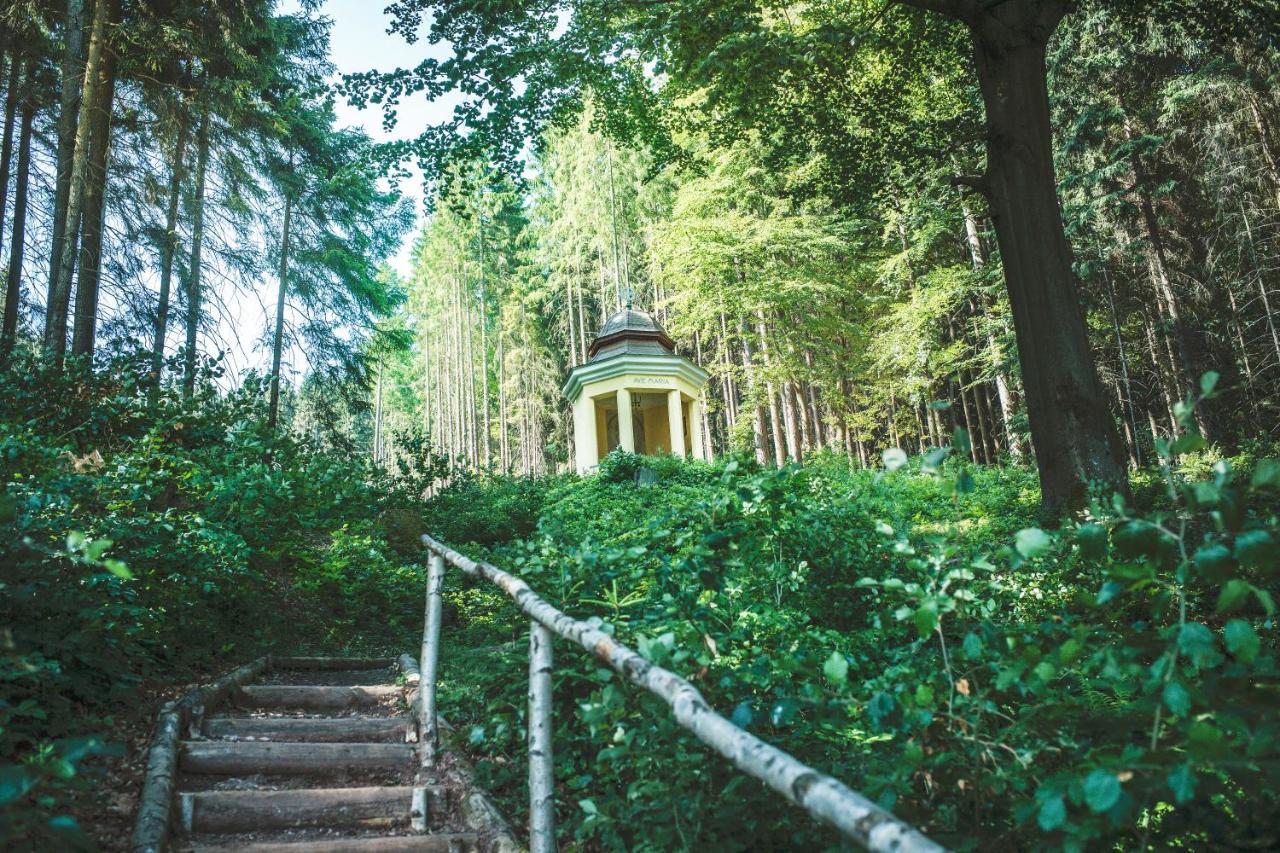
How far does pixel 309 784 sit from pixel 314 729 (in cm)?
61

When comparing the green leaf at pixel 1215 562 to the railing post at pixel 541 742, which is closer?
the green leaf at pixel 1215 562

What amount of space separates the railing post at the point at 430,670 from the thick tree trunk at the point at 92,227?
355 inches

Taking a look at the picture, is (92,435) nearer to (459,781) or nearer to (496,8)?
(459,781)

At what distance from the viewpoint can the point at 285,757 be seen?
399 cm

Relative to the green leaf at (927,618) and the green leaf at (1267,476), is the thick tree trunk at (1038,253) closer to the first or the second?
the green leaf at (927,618)

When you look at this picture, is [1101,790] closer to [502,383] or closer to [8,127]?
[8,127]

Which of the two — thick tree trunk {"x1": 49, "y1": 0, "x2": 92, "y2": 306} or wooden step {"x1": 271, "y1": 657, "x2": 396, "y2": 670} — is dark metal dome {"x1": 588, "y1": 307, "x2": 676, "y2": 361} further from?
wooden step {"x1": 271, "y1": 657, "x2": 396, "y2": 670}

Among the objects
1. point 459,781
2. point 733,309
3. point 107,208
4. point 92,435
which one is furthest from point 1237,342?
point 107,208

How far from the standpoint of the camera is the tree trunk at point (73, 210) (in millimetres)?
10055

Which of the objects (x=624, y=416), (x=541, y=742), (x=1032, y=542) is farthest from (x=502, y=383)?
(x=1032, y=542)

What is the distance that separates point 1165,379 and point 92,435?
2184 cm

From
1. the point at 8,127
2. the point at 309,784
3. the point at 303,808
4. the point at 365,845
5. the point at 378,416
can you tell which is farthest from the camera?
the point at 378,416

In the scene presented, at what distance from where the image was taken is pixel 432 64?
10.1 m

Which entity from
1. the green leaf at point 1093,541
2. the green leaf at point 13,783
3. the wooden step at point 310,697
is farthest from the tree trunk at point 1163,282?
the green leaf at point 13,783
